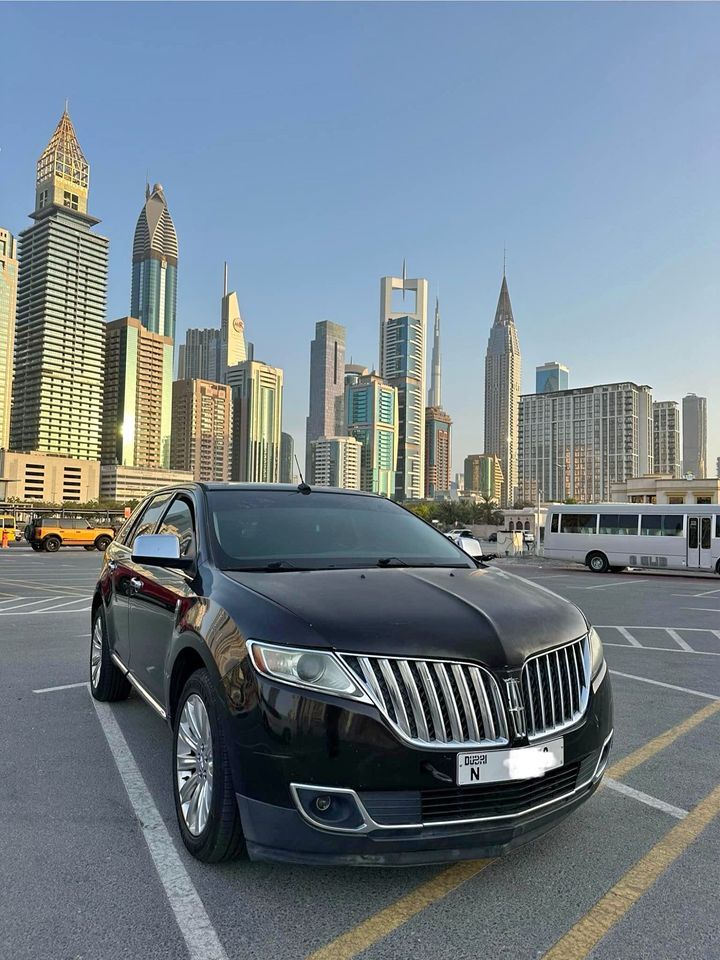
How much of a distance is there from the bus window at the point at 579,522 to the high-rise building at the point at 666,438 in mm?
163553

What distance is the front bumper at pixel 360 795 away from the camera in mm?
2396

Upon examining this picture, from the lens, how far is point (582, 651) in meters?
3.01

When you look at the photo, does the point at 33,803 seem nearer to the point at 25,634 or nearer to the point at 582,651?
the point at 582,651

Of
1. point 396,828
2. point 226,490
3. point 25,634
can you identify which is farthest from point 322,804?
point 25,634

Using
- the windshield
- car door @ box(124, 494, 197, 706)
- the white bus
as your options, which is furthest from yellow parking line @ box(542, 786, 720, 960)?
the white bus

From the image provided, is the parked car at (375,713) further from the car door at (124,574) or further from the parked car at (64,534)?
the parked car at (64,534)

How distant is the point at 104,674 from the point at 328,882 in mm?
3169

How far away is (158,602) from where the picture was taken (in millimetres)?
3869

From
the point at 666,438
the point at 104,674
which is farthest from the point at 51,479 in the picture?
the point at 104,674

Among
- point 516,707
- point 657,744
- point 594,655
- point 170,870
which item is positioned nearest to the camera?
point 516,707

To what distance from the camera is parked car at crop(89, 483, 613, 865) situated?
2406mm

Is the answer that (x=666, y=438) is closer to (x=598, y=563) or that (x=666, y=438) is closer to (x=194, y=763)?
(x=598, y=563)

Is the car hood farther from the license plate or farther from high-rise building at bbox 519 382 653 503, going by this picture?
high-rise building at bbox 519 382 653 503

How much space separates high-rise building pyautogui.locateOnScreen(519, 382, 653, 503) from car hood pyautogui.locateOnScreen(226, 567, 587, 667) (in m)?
147
